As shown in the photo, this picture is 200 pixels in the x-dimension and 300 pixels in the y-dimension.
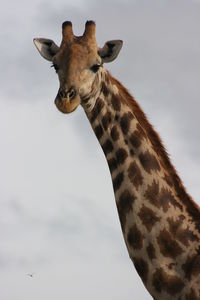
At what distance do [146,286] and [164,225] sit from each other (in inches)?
38.9

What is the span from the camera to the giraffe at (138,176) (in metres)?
10.3

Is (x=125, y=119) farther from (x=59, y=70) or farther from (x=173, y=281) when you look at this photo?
(x=173, y=281)

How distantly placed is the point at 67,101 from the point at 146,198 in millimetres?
2004

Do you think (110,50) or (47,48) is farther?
(47,48)

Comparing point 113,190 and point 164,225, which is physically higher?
point 113,190

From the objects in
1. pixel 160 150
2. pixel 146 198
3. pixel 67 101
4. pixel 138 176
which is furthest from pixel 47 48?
pixel 146 198

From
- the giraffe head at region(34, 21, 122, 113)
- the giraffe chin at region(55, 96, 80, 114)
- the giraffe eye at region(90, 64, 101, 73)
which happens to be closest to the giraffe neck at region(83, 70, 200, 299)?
the giraffe eye at region(90, 64, 101, 73)

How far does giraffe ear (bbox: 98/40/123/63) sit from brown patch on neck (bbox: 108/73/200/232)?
31 centimetres

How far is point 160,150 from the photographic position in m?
11.1

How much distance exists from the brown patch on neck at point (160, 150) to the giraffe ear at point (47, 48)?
43.1 inches

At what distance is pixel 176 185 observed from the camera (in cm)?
1096

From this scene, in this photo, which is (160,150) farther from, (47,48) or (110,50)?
A: (47,48)

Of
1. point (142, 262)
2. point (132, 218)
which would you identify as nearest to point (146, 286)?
point (142, 262)

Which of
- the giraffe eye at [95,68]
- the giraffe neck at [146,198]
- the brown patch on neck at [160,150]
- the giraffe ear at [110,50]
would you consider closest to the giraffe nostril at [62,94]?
the giraffe neck at [146,198]
